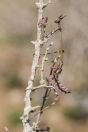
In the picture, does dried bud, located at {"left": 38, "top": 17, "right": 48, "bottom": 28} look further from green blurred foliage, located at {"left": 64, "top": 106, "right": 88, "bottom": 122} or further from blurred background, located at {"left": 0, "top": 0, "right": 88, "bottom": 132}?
green blurred foliage, located at {"left": 64, "top": 106, "right": 88, "bottom": 122}

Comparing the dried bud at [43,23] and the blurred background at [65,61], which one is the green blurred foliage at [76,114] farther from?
the dried bud at [43,23]

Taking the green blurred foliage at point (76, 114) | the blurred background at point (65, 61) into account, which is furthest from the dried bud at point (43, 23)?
the green blurred foliage at point (76, 114)

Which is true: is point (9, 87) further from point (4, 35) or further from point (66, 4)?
point (66, 4)

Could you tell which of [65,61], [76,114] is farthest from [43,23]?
[76,114]

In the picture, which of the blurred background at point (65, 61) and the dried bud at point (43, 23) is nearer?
the dried bud at point (43, 23)

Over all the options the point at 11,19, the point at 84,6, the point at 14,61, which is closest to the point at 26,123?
the point at 84,6

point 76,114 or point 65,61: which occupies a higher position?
point 76,114

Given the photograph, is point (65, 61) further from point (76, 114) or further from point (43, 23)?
point (76, 114)

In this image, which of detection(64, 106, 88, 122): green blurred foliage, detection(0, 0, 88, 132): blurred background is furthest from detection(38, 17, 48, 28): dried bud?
detection(64, 106, 88, 122): green blurred foliage

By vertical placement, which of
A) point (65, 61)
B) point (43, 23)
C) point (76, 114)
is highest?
point (76, 114)
